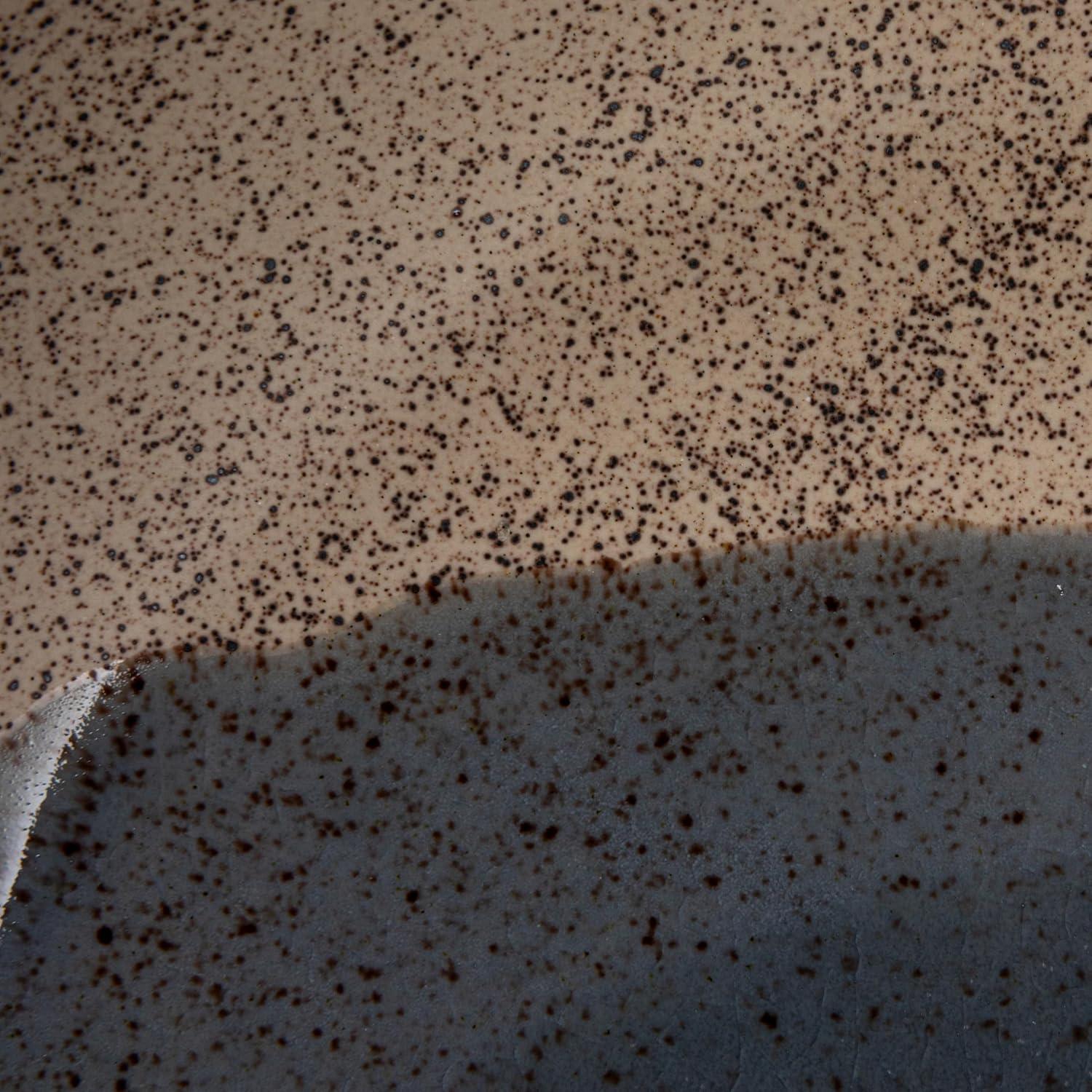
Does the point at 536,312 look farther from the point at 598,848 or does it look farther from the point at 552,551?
the point at 598,848

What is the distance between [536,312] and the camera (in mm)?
1303

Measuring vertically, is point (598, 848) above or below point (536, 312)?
below

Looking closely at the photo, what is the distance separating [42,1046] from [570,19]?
62.4 inches

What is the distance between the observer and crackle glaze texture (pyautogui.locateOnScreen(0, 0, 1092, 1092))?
49.4 inches

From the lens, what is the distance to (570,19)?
4.35 feet

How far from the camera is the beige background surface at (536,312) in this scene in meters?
1.29

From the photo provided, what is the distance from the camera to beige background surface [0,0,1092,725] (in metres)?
1.29

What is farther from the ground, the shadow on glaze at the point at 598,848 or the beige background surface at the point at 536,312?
the beige background surface at the point at 536,312

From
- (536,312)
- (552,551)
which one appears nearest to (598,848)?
(552,551)

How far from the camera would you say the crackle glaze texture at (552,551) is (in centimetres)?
125

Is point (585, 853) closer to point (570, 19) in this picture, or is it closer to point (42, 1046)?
point (42, 1046)

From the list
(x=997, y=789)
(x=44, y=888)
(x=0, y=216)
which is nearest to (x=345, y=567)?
(x=44, y=888)

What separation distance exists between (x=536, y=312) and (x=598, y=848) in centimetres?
74

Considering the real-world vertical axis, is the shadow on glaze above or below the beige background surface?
below
